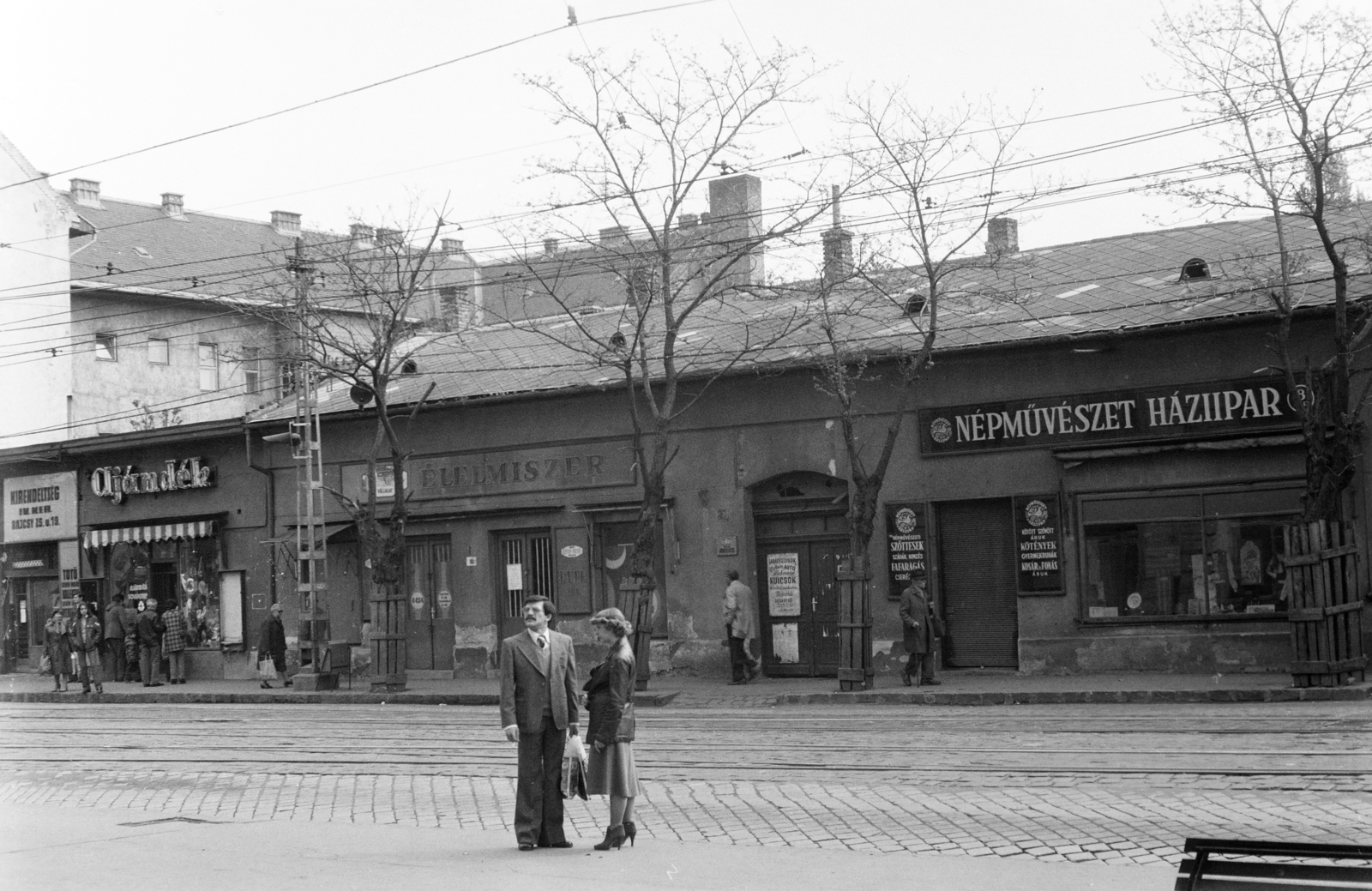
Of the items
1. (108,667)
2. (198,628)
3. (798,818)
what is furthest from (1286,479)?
(108,667)

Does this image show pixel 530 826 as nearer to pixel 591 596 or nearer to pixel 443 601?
pixel 591 596

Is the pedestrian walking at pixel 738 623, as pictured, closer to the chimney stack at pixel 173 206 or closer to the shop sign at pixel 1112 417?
the shop sign at pixel 1112 417

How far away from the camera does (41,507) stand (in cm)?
3531

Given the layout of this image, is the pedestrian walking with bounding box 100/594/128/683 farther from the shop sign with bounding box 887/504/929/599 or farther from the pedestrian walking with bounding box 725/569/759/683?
the shop sign with bounding box 887/504/929/599

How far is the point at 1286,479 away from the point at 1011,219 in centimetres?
821

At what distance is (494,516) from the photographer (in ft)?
91.2

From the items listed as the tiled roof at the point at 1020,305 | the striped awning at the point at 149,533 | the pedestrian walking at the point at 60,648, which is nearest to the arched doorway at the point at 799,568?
the tiled roof at the point at 1020,305

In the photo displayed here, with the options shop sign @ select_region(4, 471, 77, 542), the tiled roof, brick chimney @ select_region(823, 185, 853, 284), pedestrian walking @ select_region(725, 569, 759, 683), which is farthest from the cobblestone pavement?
shop sign @ select_region(4, 471, 77, 542)

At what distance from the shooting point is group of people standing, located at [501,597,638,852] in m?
9.58

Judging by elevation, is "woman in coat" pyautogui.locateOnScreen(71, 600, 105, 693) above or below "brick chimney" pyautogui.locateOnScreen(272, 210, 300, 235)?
below

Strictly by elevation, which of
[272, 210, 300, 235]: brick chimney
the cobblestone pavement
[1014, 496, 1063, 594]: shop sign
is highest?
[272, 210, 300, 235]: brick chimney

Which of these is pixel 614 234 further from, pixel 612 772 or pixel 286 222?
pixel 286 222

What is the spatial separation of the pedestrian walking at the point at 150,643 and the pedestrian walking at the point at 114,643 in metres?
0.61

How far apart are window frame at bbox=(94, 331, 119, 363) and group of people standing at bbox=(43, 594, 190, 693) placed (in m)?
12.9
